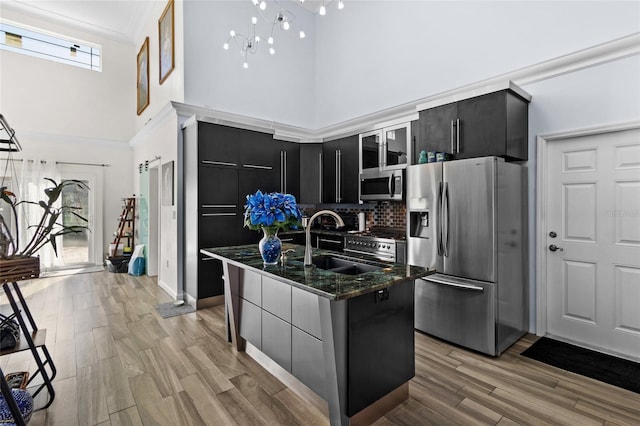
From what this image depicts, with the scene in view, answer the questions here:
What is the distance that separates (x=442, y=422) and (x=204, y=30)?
217 inches

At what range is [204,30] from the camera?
15.7ft

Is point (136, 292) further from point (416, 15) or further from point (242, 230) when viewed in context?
point (416, 15)

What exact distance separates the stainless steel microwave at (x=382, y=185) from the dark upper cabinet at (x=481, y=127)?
0.73 meters

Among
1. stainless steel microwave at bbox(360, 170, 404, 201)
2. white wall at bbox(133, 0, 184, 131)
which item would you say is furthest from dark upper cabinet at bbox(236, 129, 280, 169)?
stainless steel microwave at bbox(360, 170, 404, 201)

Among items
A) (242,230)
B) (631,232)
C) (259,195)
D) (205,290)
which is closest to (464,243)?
(631,232)

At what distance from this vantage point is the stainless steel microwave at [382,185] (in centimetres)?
410

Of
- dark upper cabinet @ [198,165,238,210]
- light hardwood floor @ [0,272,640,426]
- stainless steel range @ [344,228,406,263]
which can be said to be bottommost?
light hardwood floor @ [0,272,640,426]

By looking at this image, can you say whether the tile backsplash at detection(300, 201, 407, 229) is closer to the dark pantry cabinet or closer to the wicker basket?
the dark pantry cabinet

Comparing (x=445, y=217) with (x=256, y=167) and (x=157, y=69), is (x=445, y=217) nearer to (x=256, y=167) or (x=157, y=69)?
(x=256, y=167)

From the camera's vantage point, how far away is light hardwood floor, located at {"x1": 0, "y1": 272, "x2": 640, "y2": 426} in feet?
6.68

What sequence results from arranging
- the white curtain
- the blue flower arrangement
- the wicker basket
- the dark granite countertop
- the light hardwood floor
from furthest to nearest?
the white curtain, the blue flower arrangement, the light hardwood floor, the wicker basket, the dark granite countertop

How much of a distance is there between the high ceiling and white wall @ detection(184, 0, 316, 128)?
2.97ft

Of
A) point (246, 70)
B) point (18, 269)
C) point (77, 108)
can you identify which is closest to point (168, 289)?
point (18, 269)

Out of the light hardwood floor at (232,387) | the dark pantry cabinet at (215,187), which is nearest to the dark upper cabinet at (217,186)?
the dark pantry cabinet at (215,187)
